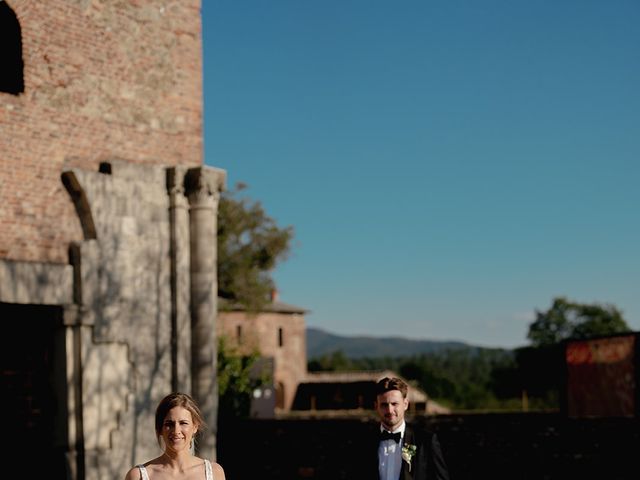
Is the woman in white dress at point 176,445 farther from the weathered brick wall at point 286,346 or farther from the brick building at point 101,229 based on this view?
the weathered brick wall at point 286,346

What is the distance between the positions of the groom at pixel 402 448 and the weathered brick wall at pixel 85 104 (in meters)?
6.08

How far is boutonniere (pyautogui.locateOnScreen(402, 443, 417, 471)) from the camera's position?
15.7 ft

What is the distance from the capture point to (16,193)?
9742 millimetres

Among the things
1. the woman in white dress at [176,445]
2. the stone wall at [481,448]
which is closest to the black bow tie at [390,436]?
the woman in white dress at [176,445]

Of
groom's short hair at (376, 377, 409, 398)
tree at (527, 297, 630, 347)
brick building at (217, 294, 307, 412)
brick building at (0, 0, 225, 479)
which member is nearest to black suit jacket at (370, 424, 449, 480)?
groom's short hair at (376, 377, 409, 398)

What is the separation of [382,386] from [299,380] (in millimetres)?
47684

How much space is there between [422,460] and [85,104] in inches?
283

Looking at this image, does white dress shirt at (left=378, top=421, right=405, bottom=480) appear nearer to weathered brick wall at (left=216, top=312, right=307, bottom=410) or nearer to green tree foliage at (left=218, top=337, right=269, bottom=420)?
green tree foliage at (left=218, top=337, right=269, bottom=420)

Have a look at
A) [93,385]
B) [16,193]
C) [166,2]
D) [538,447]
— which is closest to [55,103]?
[16,193]

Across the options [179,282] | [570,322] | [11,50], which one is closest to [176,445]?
[179,282]

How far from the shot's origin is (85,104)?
415 inches

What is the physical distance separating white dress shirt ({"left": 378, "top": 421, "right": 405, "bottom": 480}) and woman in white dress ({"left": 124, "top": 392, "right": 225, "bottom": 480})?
44.0 inches

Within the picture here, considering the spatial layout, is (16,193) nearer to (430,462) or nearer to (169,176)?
(169,176)

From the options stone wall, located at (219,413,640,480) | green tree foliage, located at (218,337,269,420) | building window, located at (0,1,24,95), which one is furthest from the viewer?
green tree foliage, located at (218,337,269,420)
